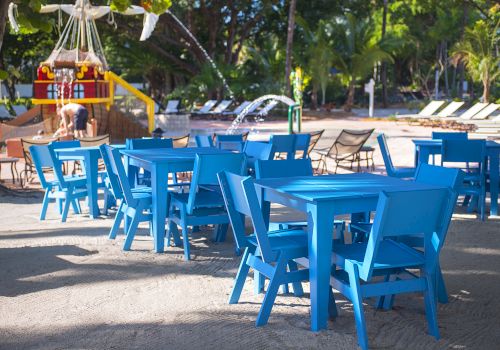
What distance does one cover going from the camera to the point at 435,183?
479cm

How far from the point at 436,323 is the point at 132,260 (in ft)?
9.41

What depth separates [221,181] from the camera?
459 cm

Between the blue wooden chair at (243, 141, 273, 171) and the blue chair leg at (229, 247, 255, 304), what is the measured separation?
298 cm

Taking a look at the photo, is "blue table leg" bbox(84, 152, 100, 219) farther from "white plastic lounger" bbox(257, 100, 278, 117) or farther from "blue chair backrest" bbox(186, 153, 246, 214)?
"white plastic lounger" bbox(257, 100, 278, 117)

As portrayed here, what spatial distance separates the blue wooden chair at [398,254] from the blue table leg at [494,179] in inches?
165

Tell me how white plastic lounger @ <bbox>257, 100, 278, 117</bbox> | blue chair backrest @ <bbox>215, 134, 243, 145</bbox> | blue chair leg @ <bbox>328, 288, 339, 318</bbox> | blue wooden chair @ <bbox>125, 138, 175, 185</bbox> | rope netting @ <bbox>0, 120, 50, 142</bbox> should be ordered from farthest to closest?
white plastic lounger @ <bbox>257, 100, 278, 117</bbox> < rope netting @ <bbox>0, 120, 50, 142</bbox> < blue chair backrest @ <bbox>215, 134, 243, 145</bbox> < blue wooden chair @ <bbox>125, 138, 175, 185</bbox> < blue chair leg @ <bbox>328, 288, 339, 318</bbox>

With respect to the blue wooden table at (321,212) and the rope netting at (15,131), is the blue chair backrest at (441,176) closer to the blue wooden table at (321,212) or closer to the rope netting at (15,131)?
the blue wooden table at (321,212)

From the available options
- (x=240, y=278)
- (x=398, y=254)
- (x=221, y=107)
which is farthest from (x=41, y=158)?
(x=221, y=107)

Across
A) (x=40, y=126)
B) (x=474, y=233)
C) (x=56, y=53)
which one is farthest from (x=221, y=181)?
(x=56, y=53)

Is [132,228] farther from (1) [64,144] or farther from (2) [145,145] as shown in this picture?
(1) [64,144]

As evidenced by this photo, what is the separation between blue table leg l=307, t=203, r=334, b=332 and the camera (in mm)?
4074

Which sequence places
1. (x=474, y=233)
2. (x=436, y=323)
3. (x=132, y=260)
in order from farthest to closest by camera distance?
1. (x=474, y=233)
2. (x=132, y=260)
3. (x=436, y=323)

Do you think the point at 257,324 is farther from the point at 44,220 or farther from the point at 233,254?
the point at 44,220

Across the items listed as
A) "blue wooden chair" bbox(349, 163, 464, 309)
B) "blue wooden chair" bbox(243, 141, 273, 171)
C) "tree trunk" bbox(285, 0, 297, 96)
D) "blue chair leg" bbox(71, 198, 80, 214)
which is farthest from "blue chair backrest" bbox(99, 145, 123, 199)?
"tree trunk" bbox(285, 0, 297, 96)
